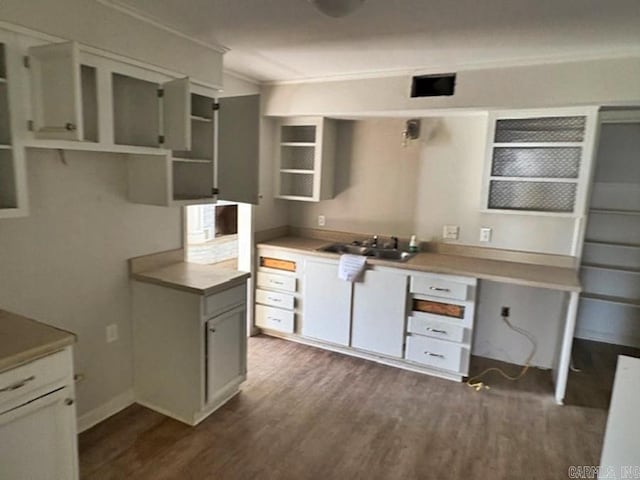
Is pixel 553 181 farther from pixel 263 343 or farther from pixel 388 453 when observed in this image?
pixel 263 343

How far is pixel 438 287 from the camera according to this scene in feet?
10.3

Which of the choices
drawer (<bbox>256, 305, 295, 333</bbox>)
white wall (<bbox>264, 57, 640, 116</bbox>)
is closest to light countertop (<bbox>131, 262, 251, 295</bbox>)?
drawer (<bbox>256, 305, 295, 333</bbox>)

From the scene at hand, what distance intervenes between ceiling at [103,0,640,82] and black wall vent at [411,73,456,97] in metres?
0.06

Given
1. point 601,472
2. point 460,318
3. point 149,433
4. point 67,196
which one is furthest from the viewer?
point 460,318

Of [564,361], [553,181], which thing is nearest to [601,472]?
[564,361]

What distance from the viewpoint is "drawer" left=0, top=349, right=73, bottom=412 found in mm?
1447

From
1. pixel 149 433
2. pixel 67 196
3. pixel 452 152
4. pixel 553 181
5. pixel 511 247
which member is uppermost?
pixel 452 152

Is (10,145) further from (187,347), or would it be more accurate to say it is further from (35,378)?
(187,347)

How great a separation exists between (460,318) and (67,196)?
A: 267cm

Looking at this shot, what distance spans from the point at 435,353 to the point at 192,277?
6.20ft

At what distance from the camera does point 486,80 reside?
9.46 feet

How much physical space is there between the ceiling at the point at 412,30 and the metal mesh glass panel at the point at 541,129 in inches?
18.2

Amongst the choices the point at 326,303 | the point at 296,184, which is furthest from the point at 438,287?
the point at 296,184

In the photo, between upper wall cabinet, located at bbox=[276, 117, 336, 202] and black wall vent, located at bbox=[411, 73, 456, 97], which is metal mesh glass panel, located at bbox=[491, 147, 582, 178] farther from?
upper wall cabinet, located at bbox=[276, 117, 336, 202]
